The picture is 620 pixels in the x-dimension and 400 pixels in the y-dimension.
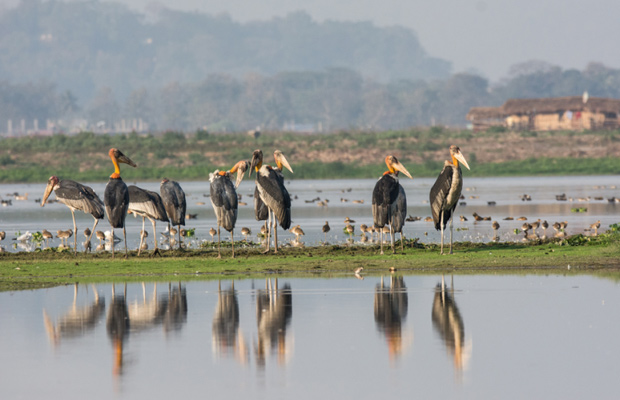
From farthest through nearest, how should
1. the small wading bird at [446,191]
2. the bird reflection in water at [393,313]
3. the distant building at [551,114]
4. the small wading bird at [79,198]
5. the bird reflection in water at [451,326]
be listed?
1. the distant building at [551,114]
2. the small wading bird at [79,198]
3. the small wading bird at [446,191]
4. the bird reflection in water at [393,313]
5. the bird reflection in water at [451,326]

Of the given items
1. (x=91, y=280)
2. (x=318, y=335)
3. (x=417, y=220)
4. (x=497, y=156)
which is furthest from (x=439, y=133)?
(x=318, y=335)

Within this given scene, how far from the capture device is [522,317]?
12797 mm

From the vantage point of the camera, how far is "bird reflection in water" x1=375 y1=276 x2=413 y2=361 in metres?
11.2

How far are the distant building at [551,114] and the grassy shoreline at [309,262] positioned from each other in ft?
280

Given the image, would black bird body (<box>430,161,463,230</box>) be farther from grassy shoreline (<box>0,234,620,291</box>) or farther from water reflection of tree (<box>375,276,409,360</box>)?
water reflection of tree (<box>375,276,409,360</box>)

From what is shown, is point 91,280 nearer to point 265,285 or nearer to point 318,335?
point 265,285

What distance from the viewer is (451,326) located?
12219mm

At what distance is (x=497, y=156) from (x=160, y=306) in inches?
2547

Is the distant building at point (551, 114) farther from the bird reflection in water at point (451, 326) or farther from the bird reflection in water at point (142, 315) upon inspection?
the bird reflection in water at point (142, 315)

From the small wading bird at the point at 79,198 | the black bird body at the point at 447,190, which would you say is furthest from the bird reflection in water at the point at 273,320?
the small wading bird at the point at 79,198

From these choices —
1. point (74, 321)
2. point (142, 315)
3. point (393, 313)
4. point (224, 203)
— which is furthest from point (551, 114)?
point (74, 321)

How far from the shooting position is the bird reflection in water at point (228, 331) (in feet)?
35.9

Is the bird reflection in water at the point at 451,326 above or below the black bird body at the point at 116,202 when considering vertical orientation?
below

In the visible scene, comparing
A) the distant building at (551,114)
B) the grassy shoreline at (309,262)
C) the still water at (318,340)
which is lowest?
the still water at (318,340)
